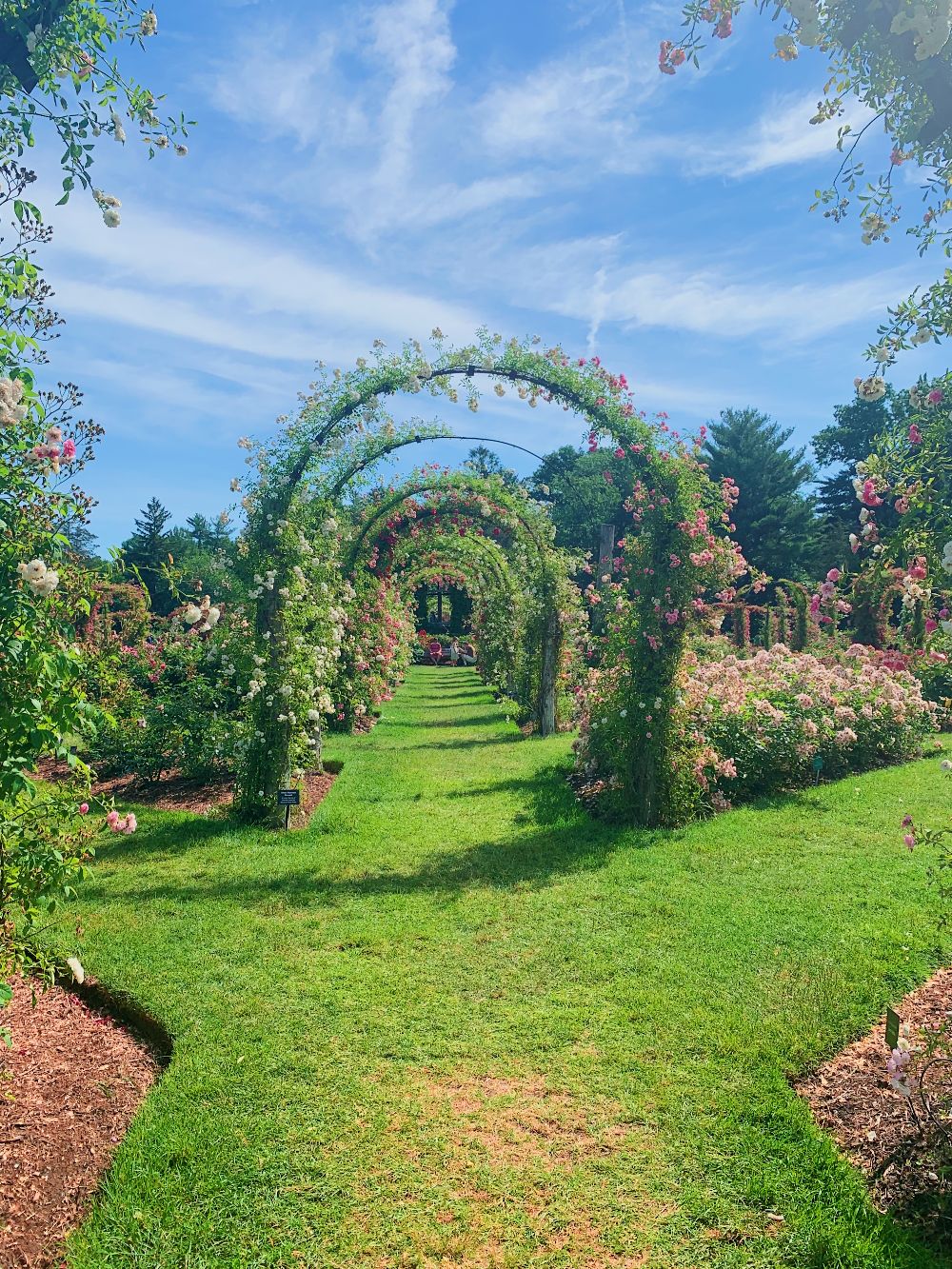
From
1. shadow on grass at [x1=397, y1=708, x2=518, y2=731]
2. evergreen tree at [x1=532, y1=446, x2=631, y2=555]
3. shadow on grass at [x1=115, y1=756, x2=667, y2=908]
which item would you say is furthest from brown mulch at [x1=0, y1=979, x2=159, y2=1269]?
evergreen tree at [x1=532, y1=446, x2=631, y2=555]

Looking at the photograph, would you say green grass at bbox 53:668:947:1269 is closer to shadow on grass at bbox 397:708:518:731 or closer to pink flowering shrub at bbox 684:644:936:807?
pink flowering shrub at bbox 684:644:936:807

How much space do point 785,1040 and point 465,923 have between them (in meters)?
1.97

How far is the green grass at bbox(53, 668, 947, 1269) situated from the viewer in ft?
7.76

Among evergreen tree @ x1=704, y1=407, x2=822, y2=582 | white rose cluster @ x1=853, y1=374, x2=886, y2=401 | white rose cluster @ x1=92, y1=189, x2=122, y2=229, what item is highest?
evergreen tree @ x1=704, y1=407, x2=822, y2=582

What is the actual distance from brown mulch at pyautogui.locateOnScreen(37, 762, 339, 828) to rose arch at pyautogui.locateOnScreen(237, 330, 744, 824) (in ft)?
2.20

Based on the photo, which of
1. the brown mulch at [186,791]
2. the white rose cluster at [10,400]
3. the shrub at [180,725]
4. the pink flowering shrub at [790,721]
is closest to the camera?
the white rose cluster at [10,400]

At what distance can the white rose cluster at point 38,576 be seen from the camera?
2.42 metres

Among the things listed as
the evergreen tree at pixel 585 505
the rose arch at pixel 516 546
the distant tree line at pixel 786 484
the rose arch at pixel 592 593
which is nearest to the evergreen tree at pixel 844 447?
the distant tree line at pixel 786 484

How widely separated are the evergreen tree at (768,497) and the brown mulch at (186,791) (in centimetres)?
2894

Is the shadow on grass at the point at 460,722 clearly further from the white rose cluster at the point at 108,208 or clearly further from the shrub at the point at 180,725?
the white rose cluster at the point at 108,208

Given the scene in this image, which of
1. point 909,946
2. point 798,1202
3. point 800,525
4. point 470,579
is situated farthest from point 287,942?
point 800,525

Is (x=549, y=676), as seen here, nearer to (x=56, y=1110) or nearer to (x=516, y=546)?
(x=516, y=546)

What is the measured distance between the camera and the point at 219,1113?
2879mm

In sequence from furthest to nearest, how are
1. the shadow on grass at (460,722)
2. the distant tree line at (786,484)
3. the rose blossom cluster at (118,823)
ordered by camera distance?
the distant tree line at (786,484), the shadow on grass at (460,722), the rose blossom cluster at (118,823)
